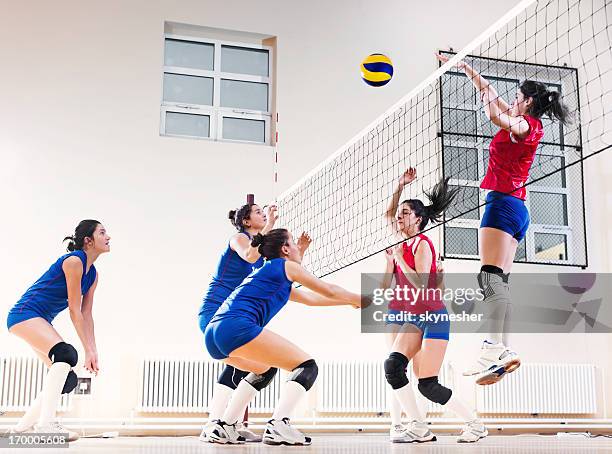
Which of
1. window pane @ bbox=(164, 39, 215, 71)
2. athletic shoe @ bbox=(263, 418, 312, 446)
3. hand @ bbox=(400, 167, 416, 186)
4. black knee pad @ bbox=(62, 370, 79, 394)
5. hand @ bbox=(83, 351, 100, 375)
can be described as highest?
window pane @ bbox=(164, 39, 215, 71)

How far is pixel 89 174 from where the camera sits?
9.34m

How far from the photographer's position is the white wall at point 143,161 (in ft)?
29.9

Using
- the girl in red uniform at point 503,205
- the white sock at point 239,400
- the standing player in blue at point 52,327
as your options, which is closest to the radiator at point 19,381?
the standing player in blue at point 52,327

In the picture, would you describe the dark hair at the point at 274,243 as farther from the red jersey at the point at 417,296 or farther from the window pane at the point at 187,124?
the window pane at the point at 187,124

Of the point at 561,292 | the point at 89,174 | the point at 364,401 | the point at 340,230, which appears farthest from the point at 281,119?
the point at 561,292

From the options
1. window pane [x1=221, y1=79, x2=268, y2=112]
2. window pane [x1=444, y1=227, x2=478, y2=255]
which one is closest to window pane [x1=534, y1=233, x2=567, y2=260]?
window pane [x1=444, y1=227, x2=478, y2=255]

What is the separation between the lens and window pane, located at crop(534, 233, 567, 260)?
10.6 m

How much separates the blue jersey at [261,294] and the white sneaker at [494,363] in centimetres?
126

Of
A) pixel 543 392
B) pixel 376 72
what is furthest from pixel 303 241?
pixel 543 392

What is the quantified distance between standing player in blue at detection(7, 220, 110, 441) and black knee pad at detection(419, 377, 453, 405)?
2414 millimetres

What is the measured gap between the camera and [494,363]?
4.59 metres

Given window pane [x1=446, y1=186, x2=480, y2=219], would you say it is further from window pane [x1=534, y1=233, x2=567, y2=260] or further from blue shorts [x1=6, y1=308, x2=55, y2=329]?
blue shorts [x1=6, y1=308, x2=55, y2=329]

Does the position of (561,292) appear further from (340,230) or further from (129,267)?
(129,267)

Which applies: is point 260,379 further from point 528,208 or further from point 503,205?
point 528,208
